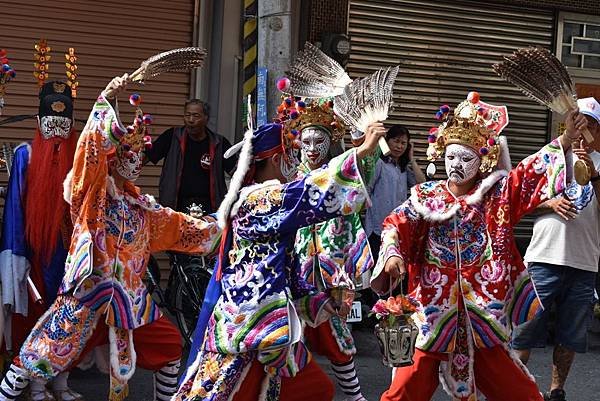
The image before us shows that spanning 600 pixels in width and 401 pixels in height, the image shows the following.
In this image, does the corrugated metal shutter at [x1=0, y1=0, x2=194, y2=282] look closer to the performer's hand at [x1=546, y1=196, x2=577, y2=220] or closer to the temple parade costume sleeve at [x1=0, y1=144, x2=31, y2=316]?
the temple parade costume sleeve at [x1=0, y1=144, x2=31, y2=316]

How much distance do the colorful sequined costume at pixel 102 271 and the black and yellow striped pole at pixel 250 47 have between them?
2.32 metres

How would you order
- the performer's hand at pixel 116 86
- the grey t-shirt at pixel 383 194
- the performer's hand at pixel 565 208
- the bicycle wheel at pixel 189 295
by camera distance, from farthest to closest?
the grey t-shirt at pixel 383 194
the bicycle wheel at pixel 189 295
the performer's hand at pixel 565 208
the performer's hand at pixel 116 86

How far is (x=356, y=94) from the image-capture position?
5094 mm

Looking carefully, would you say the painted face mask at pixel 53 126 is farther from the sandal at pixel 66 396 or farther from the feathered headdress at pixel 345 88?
the feathered headdress at pixel 345 88

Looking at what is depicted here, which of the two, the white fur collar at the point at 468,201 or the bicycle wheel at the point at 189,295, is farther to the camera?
the bicycle wheel at the point at 189,295

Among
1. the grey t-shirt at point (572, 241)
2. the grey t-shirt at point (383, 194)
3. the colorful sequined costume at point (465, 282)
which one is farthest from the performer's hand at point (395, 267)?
the grey t-shirt at point (383, 194)

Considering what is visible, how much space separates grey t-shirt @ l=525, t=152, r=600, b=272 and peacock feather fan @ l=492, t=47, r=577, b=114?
2050mm

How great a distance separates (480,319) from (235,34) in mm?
5509

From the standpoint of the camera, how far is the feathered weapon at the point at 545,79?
530 cm

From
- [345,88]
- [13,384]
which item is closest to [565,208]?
[345,88]

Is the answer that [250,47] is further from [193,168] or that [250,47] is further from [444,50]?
[444,50]

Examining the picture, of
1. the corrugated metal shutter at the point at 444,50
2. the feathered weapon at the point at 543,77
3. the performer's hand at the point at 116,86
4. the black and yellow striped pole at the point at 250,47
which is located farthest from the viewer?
the corrugated metal shutter at the point at 444,50

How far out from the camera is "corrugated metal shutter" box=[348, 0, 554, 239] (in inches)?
473

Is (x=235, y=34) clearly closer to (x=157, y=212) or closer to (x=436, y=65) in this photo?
(x=436, y=65)
